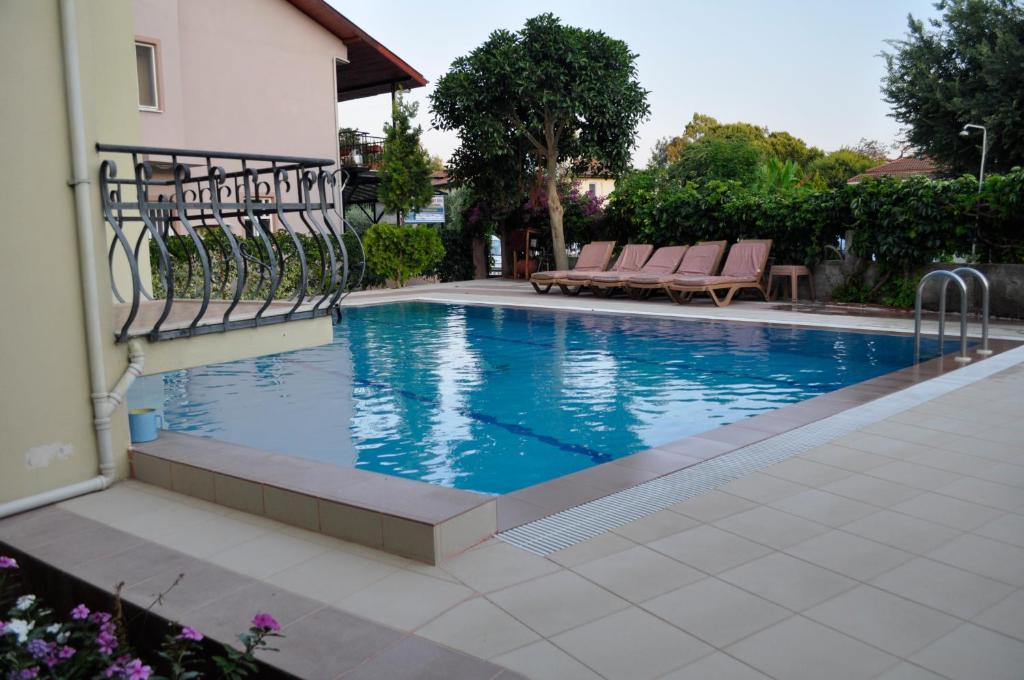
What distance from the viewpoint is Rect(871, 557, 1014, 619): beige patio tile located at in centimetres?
304

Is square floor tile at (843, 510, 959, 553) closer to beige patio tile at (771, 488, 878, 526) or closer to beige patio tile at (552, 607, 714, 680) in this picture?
beige patio tile at (771, 488, 878, 526)

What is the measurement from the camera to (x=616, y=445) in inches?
251

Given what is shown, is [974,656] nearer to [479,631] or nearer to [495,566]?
[479,631]

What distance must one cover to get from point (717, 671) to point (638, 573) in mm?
826

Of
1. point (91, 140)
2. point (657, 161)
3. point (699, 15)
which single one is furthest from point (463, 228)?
point (657, 161)

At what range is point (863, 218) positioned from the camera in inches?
513

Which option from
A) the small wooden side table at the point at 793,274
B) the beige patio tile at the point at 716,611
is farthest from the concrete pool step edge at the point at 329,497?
the small wooden side table at the point at 793,274

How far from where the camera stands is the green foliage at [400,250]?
19672 mm

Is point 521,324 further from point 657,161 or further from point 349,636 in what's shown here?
point 657,161

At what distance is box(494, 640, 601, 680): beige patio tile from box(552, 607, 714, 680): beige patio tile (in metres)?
0.04

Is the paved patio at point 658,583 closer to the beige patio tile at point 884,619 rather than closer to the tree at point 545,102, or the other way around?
the beige patio tile at point 884,619

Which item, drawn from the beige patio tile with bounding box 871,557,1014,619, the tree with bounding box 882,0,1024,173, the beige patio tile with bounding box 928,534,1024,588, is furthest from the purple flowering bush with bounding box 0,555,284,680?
the tree with bounding box 882,0,1024,173

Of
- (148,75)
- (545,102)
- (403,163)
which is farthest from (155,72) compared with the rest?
(545,102)

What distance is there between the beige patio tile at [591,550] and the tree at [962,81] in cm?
2319
